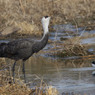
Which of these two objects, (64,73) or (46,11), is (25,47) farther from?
(46,11)

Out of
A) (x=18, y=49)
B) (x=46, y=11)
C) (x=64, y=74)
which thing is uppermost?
(x=46, y=11)

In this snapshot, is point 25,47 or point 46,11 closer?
point 25,47

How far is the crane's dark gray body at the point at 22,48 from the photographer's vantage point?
966 cm

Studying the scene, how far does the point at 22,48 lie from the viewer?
32.3 ft

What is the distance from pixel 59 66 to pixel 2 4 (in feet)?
39.5

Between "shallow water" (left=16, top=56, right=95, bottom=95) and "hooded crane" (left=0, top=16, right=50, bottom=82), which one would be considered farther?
"hooded crane" (left=0, top=16, right=50, bottom=82)

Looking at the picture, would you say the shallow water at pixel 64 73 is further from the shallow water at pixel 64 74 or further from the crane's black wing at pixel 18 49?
the crane's black wing at pixel 18 49

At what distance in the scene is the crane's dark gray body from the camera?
31.7ft

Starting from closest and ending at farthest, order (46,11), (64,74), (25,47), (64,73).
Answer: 1. (25,47)
2. (64,74)
3. (64,73)
4. (46,11)

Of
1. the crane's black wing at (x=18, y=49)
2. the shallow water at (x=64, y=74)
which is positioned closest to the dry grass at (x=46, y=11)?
the shallow water at (x=64, y=74)

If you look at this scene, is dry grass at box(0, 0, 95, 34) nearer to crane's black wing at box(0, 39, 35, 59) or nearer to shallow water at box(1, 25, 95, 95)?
shallow water at box(1, 25, 95, 95)

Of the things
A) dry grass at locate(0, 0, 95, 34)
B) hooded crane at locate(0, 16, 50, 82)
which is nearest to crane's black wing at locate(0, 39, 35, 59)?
hooded crane at locate(0, 16, 50, 82)

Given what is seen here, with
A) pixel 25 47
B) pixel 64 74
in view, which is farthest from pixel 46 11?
pixel 25 47

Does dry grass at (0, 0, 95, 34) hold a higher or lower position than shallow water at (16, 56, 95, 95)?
higher
